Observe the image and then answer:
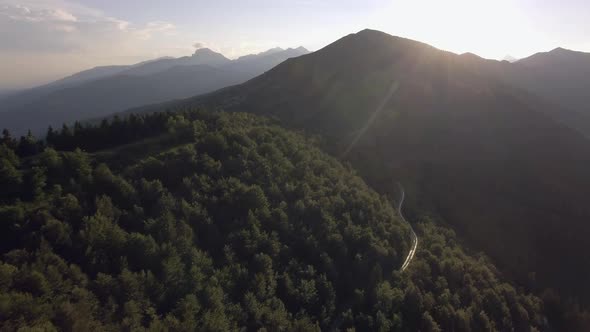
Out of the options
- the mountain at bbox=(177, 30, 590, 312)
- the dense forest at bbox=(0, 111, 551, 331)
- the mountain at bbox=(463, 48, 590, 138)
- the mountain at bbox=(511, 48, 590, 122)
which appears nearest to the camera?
the dense forest at bbox=(0, 111, 551, 331)

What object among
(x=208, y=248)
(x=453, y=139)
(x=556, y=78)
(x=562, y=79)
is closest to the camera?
(x=208, y=248)

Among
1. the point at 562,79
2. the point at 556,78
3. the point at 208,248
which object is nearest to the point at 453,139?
the point at 208,248

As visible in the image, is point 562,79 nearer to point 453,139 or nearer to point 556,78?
point 556,78

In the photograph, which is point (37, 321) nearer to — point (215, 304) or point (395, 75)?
point (215, 304)

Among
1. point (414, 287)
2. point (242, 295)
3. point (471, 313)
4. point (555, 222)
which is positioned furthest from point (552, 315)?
point (242, 295)

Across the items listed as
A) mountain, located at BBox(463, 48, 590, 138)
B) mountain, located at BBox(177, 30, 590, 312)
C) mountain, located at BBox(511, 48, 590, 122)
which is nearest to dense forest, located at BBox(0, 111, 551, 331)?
mountain, located at BBox(177, 30, 590, 312)

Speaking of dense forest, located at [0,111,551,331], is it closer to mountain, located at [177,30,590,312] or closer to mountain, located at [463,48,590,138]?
mountain, located at [177,30,590,312]
